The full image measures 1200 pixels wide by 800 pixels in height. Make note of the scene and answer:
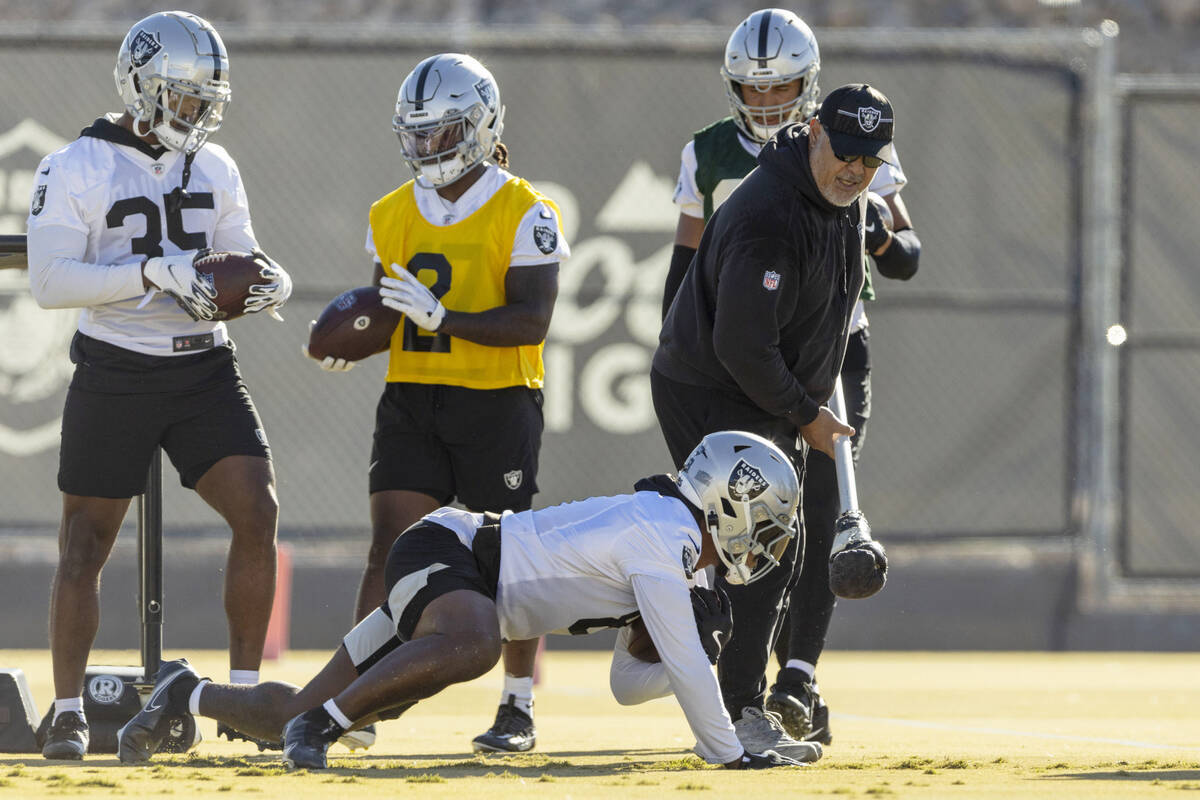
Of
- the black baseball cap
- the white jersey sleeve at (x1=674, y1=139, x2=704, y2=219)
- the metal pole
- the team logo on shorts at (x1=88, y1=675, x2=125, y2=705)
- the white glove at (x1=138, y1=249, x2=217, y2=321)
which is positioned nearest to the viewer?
the black baseball cap

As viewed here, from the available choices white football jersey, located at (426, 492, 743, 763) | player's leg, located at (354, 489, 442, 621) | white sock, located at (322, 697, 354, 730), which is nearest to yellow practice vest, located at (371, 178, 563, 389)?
player's leg, located at (354, 489, 442, 621)

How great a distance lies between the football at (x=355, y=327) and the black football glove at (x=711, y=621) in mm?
1411

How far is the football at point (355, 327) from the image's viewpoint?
583cm

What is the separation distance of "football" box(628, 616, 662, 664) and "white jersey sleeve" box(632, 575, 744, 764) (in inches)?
10.7

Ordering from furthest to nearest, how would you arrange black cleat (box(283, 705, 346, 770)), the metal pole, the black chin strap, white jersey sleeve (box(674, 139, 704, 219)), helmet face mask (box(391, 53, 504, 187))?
white jersey sleeve (box(674, 139, 704, 219)) < the metal pole < helmet face mask (box(391, 53, 504, 187)) < the black chin strap < black cleat (box(283, 705, 346, 770))

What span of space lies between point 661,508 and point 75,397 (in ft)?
6.11

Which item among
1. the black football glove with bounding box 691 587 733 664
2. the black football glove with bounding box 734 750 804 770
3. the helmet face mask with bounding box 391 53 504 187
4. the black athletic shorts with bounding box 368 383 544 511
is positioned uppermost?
the helmet face mask with bounding box 391 53 504 187

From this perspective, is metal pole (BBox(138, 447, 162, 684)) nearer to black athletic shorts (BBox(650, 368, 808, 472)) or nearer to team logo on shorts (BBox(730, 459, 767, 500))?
black athletic shorts (BBox(650, 368, 808, 472))

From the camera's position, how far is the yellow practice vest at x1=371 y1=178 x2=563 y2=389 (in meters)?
5.91

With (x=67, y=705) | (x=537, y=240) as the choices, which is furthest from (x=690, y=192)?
(x=67, y=705)

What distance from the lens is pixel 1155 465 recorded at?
10836 millimetres

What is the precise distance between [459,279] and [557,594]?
4.18 ft

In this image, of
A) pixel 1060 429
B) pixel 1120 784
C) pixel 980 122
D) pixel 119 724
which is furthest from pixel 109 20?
pixel 1120 784

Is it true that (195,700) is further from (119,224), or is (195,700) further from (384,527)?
(119,224)
